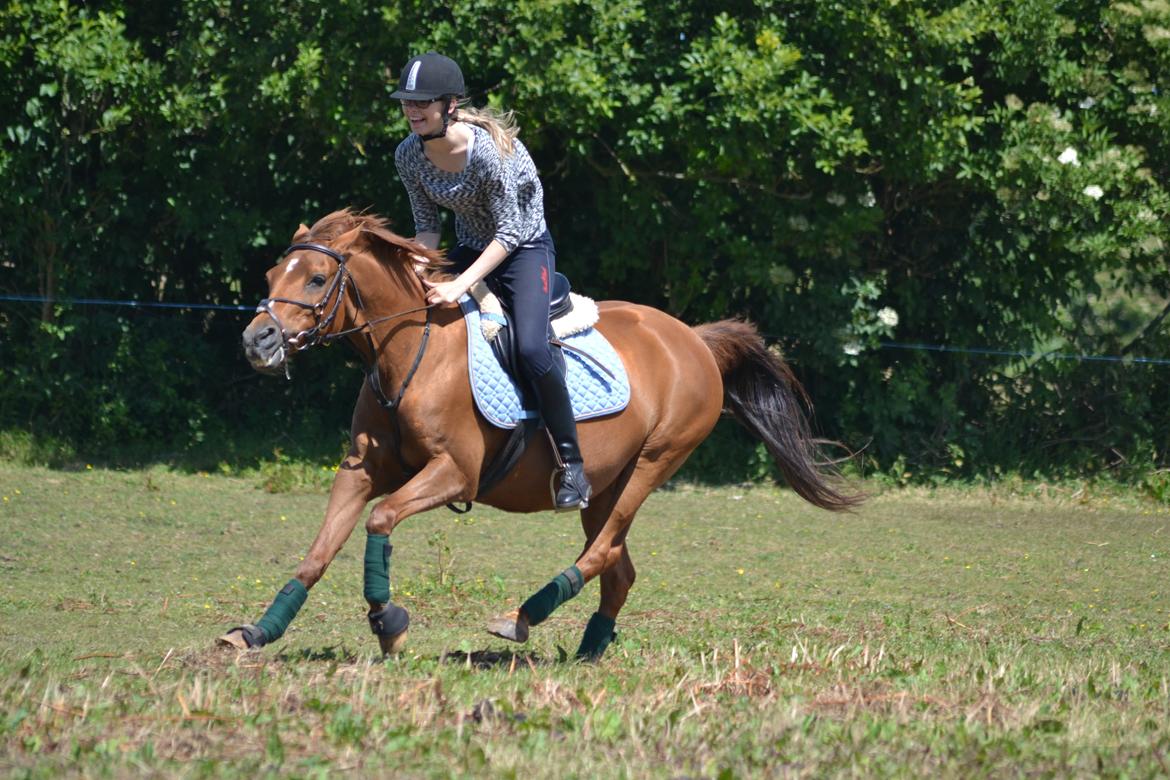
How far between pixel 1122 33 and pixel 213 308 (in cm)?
977

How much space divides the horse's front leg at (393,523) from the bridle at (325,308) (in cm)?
63

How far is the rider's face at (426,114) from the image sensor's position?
6.12 meters

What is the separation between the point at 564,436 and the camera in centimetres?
676

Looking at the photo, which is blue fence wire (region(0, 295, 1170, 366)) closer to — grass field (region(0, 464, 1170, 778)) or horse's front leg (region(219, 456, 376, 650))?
grass field (region(0, 464, 1170, 778))

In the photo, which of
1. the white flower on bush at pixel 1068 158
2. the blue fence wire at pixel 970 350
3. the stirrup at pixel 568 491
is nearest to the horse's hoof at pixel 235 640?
the stirrup at pixel 568 491

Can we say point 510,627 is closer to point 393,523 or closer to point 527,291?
point 393,523

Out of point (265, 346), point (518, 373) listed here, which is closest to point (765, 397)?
point (518, 373)

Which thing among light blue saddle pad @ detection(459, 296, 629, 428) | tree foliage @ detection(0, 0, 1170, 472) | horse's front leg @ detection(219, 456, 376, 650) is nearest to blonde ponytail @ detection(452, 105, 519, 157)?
light blue saddle pad @ detection(459, 296, 629, 428)

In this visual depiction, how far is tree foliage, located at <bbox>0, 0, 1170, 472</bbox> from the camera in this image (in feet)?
42.9

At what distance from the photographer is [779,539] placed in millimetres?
11836

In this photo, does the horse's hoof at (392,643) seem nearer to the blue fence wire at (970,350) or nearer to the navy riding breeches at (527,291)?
the navy riding breeches at (527,291)

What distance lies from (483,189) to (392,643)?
2.12 metres

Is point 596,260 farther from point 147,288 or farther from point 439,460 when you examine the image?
point 439,460

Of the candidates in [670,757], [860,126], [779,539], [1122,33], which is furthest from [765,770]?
[1122,33]
